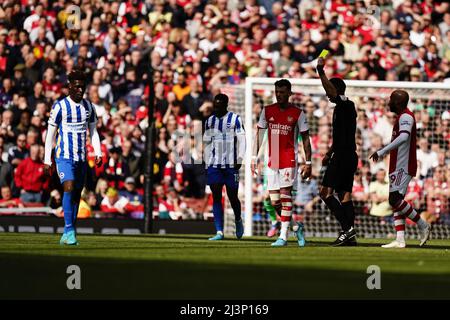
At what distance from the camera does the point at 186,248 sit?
42.9 ft

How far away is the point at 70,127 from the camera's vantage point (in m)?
13.4

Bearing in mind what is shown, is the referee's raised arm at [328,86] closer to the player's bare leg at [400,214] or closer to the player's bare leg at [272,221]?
the player's bare leg at [400,214]

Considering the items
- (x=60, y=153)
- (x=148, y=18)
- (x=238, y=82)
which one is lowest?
(x=60, y=153)

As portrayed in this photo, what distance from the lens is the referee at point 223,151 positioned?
16.3 metres

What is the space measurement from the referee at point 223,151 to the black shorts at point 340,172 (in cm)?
231

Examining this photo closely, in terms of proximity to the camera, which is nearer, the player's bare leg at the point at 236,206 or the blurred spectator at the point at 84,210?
the player's bare leg at the point at 236,206

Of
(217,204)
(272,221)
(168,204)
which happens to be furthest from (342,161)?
(168,204)

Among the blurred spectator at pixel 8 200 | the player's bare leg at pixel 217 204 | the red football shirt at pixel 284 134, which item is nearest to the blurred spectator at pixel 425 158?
the player's bare leg at pixel 217 204

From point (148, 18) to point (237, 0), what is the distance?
193 centimetres

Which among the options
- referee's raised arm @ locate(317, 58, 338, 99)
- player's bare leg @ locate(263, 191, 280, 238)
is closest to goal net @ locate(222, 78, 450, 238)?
player's bare leg @ locate(263, 191, 280, 238)

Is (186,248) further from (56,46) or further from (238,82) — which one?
(56,46)

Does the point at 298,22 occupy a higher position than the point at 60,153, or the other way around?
the point at 298,22
